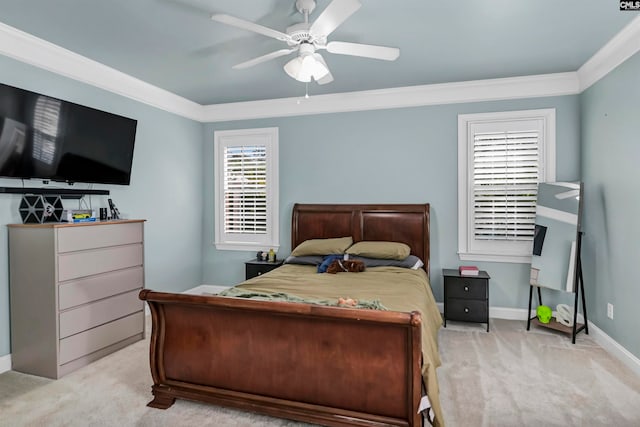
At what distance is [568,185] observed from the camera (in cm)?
377

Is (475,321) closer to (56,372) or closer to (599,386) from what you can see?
(599,386)

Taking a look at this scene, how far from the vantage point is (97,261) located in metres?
3.30

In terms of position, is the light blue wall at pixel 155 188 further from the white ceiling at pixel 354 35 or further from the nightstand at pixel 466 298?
the nightstand at pixel 466 298

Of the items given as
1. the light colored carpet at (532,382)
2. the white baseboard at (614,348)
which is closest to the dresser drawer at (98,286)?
the light colored carpet at (532,382)

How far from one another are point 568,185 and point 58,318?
15.4 ft

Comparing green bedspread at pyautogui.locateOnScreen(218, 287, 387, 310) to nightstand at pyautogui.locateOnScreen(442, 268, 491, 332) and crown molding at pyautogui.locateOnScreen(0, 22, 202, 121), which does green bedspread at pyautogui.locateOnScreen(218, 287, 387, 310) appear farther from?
crown molding at pyautogui.locateOnScreen(0, 22, 202, 121)

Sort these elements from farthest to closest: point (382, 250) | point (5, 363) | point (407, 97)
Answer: point (407, 97), point (382, 250), point (5, 363)

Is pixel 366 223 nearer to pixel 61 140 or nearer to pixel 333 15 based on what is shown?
pixel 333 15

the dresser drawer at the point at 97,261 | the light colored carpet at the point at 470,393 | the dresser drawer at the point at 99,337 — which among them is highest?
the dresser drawer at the point at 97,261

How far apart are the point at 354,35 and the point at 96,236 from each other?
9.08 ft

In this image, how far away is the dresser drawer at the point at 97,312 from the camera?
3.04 meters

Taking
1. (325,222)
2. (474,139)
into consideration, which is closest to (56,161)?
(325,222)

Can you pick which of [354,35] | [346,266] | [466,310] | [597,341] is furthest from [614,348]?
[354,35]

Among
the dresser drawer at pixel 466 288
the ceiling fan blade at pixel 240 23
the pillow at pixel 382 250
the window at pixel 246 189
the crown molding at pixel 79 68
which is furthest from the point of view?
the window at pixel 246 189
